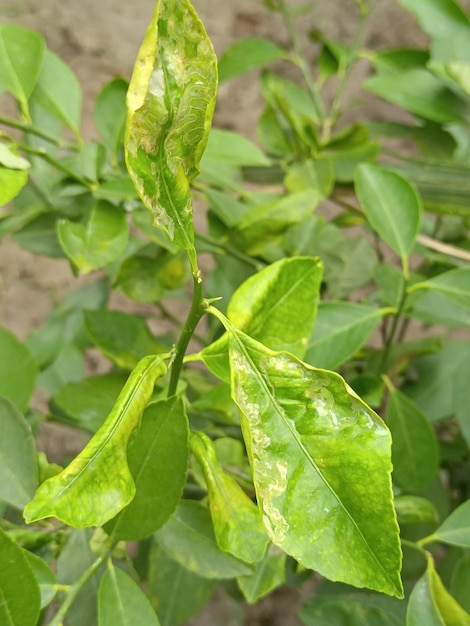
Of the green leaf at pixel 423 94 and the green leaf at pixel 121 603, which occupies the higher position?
the green leaf at pixel 423 94

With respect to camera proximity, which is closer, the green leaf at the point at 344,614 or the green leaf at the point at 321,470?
the green leaf at the point at 321,470

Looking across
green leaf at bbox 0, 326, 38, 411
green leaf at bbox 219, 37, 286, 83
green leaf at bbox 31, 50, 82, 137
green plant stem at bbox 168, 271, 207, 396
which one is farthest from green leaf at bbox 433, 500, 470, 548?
green leaf at bbox 219, 37, 286, 83

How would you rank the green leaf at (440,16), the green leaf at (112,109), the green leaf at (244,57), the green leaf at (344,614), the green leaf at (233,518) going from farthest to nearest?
1. the green leaf at (244,57)
2. the green leaf at (440,16)
3. the green leaf at (112,109)
4. the green leaf at (344,614)
5. the green leaf at (233,518)

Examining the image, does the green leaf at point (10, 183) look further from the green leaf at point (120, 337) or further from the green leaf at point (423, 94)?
the green leaf at point (423, 94)

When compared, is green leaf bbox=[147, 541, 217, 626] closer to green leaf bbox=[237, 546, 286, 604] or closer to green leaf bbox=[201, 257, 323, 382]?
green leaf bbox=[237, 546, 286, 604]

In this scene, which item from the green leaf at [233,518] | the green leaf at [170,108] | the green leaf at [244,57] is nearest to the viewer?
the green leaf at [170,108]

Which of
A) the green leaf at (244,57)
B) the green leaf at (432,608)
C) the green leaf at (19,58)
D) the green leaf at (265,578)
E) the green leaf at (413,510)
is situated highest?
the green leaf at (19,58)

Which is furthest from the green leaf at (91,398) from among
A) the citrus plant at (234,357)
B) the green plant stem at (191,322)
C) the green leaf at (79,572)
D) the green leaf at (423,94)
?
the green leaf at (423,94)

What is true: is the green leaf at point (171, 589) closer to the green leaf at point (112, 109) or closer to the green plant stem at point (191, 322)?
the green plant stem at point (191, 322)

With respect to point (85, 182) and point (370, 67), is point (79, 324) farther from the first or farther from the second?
point (370, 67)
